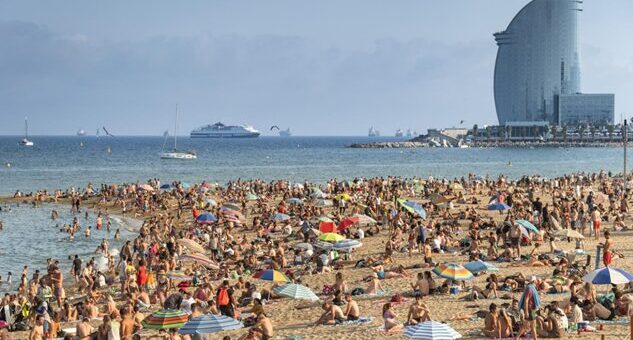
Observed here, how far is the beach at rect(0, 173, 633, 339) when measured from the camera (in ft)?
55.1

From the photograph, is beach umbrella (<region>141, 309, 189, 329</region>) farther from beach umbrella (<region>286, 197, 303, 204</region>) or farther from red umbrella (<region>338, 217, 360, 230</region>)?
beach umbrella (<region>286, 197, 303, 204</region>)

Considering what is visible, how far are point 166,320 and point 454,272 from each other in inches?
262

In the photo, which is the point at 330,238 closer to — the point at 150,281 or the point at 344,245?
the point at 344,245

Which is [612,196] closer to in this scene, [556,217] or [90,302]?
[556,217]

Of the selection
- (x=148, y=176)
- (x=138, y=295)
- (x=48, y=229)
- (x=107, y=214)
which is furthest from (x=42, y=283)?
(x=148, y=176)

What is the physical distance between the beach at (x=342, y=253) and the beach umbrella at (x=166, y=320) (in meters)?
0.27

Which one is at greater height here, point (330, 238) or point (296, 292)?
point (330, 238)

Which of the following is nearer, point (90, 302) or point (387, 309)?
point (387, 309)

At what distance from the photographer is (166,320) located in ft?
46.6

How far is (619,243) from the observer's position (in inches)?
989

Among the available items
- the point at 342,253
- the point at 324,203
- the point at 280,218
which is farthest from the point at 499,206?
the point at 324,203

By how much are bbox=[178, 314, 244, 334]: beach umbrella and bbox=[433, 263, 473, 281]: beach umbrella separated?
6034 millimetres

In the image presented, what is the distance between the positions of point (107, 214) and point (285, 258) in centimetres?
1880

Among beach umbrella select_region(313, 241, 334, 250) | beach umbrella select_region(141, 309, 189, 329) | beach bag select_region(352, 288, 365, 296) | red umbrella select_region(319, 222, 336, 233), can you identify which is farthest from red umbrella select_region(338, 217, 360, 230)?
beach umbrella select_region(141, 309, 189, 329)
